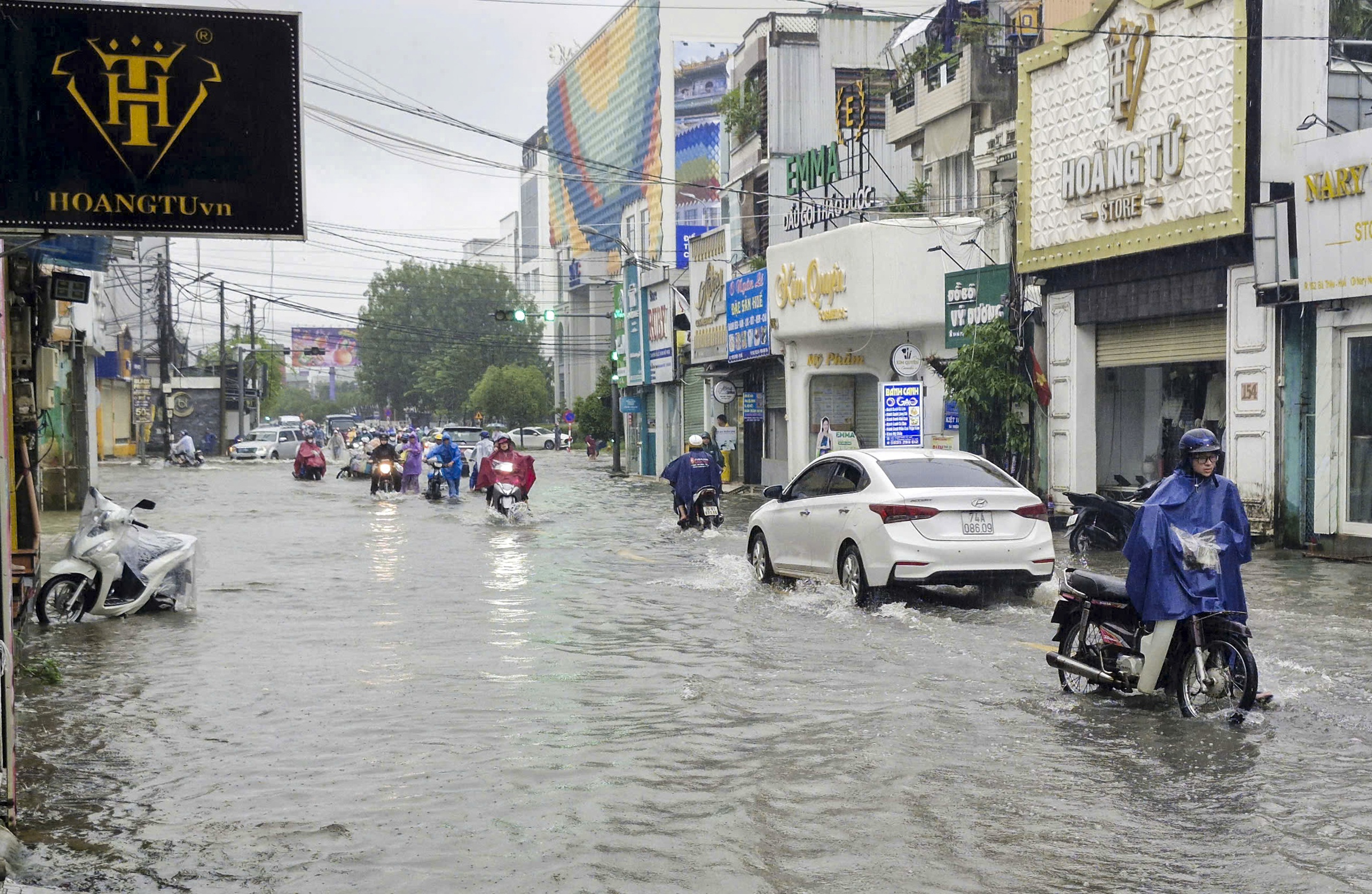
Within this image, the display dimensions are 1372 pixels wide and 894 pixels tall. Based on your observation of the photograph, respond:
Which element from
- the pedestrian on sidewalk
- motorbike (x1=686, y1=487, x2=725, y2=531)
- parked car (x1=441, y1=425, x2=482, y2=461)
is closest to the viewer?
motorbike (x1=686, y1=487, x2=725, y2=531)

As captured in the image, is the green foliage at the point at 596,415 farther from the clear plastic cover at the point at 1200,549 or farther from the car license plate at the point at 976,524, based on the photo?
the clear plastic cover at the point at 1200,549

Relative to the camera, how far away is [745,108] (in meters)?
48.0

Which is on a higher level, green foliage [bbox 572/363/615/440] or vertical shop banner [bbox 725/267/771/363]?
vertical shop banner [bbox 725/267/771/363]

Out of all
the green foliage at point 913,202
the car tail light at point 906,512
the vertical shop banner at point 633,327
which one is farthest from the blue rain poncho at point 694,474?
the vertical shop banner at point 633,327

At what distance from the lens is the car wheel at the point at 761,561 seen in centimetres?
1664

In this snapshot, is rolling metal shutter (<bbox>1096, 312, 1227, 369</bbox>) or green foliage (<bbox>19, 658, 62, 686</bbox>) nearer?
green foliage (<bbox>19, 658, 62, 686</bbox>)

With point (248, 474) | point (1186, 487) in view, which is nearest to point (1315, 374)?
point (1186, 487)

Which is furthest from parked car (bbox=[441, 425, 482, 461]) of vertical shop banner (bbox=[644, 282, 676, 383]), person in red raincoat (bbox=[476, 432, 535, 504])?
person in red raincoat (bbox=[476, 432, 535, 504])

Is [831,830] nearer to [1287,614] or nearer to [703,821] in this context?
[703,821]

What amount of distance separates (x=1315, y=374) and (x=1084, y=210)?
5388 mm

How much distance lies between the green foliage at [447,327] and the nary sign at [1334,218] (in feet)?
337

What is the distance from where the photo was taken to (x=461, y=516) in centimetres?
3012

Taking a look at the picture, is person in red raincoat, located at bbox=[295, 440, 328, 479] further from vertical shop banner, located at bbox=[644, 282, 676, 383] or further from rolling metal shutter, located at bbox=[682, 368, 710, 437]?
rolling metal shutter, located at bbox=[682, 368, 710, 437]

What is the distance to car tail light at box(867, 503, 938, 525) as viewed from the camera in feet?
44.7
